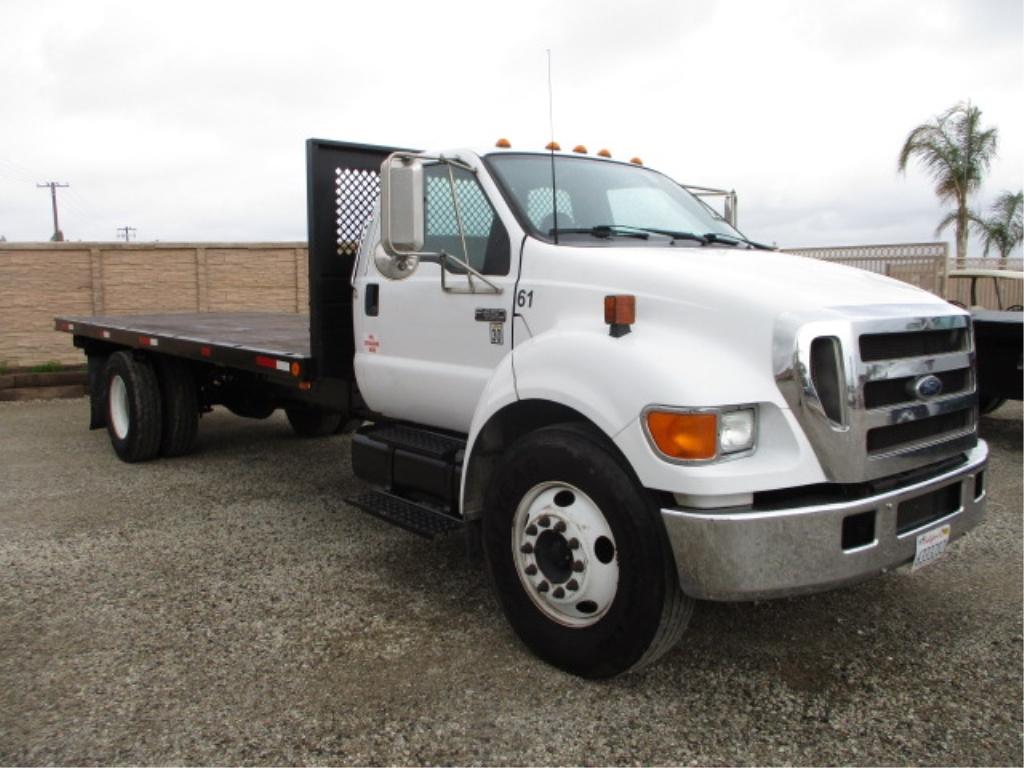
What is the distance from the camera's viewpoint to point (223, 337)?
653cm

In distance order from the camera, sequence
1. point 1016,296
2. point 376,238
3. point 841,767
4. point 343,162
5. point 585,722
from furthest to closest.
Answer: point 1016,296 → point 343,162 → point 376,238 → point 585,722 → point 841,767

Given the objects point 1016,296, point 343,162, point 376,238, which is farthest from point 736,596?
point 1016,296

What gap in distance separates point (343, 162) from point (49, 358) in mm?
9167

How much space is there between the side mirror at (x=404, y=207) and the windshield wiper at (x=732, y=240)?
1.39m

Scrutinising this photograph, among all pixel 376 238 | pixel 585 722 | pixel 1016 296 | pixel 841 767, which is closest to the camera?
pixel 841 767

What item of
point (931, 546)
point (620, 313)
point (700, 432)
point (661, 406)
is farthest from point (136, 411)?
point (931, 546)

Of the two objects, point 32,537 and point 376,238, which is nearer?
point 376,238

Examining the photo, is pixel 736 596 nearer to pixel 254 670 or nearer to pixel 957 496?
pixel 957 496

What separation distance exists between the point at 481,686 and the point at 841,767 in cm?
130

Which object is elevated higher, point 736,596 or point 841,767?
point 736,596

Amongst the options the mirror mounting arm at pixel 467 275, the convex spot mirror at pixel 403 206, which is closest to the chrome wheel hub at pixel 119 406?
the mirror mounting arm at pixel 467 275

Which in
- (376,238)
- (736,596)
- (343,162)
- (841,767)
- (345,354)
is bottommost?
(841,767)

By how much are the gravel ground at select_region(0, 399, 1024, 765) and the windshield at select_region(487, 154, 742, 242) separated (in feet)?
5.94

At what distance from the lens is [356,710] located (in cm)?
317
